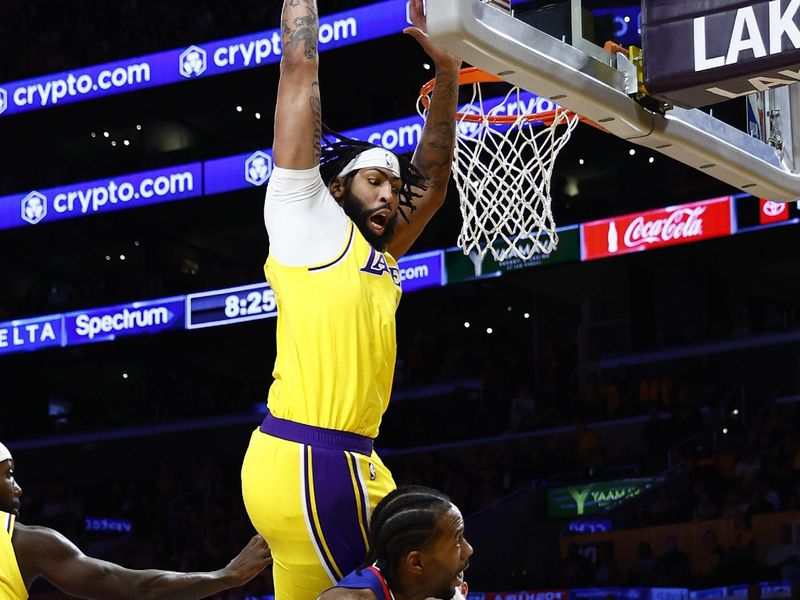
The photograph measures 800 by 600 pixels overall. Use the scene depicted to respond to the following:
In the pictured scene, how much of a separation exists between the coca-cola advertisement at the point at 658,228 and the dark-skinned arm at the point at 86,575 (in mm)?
10085

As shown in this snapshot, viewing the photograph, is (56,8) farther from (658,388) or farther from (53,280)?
(658,388)

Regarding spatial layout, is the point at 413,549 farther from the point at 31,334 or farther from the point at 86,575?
the point at 31,334

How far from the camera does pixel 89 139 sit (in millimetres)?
22031

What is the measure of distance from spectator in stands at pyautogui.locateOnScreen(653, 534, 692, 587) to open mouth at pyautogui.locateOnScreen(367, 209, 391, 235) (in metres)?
7.71

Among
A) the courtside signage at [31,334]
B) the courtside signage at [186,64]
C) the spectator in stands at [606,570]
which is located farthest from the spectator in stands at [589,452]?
the courtside signage at [31,334]

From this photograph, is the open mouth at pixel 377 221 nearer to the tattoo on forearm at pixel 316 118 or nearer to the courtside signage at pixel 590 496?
the tattoo on forearm at pixel 316 118

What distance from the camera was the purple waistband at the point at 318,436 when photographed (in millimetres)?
2955

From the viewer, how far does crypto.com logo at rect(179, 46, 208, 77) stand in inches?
634

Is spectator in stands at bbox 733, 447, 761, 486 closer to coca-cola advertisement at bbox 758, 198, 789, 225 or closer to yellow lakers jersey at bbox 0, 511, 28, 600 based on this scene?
coca-cola advertisement at bbox 758, 198, 789, 225

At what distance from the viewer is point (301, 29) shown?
3.09 metres

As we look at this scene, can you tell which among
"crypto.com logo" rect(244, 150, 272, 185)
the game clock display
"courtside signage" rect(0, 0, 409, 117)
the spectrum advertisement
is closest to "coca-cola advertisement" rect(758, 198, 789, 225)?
the spectrum advertisement

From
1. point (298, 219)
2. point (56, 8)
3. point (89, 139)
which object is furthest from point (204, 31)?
point (298, 219)

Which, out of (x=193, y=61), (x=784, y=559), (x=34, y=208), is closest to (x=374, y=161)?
(x=784, y=559)

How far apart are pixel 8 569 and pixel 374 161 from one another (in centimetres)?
161
